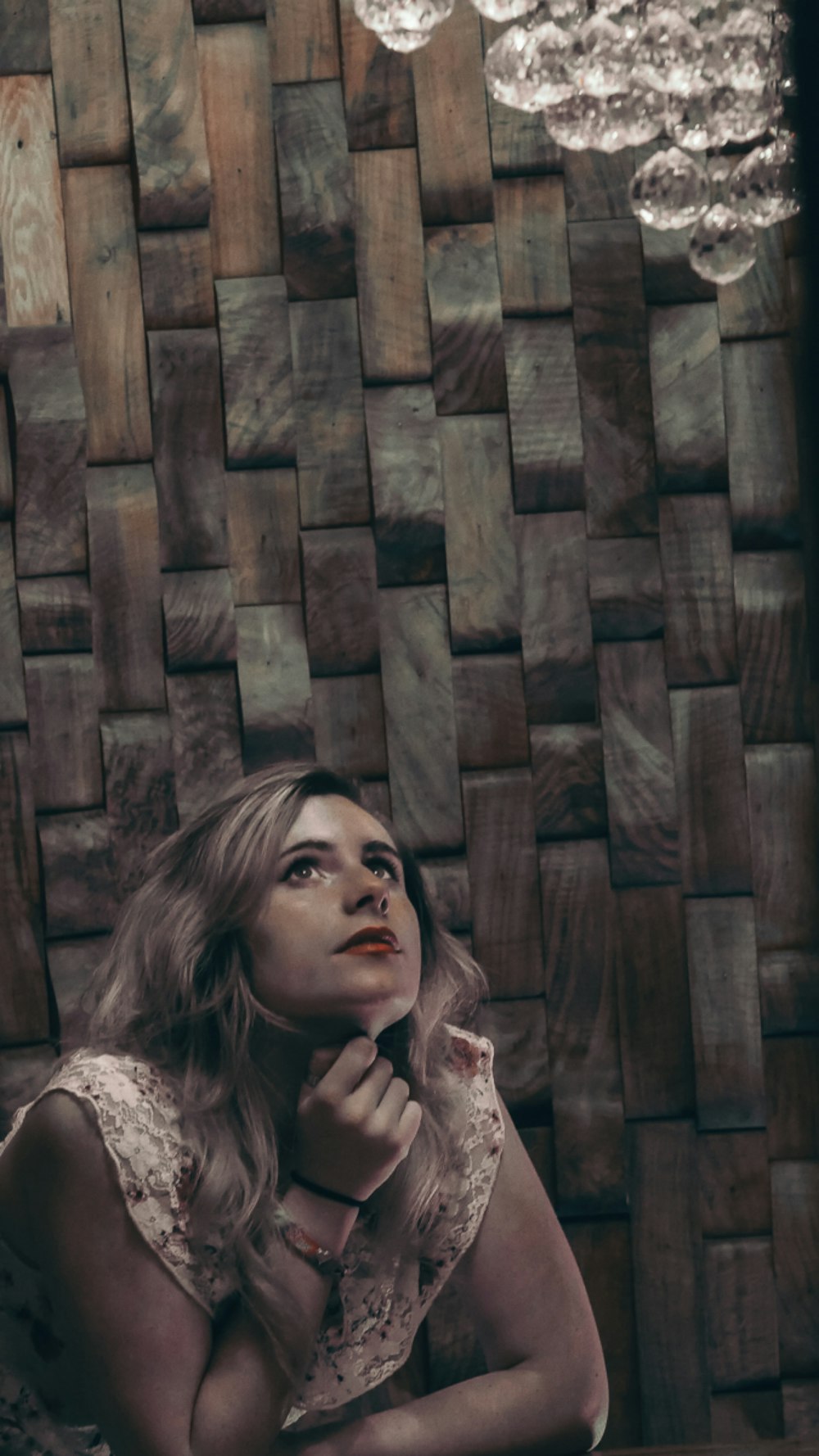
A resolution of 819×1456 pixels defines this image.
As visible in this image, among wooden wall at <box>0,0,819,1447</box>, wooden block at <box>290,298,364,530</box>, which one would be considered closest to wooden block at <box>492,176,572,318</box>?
wooden wall at <box>0,0,819,1447</box>

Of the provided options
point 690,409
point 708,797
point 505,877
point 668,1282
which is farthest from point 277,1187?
point 690,409

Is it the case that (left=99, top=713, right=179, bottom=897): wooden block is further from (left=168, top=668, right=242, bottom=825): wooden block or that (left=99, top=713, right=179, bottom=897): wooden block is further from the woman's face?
the woman's face

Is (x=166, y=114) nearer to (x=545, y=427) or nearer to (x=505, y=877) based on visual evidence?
(x=545, y=427)

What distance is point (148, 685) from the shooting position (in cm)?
184

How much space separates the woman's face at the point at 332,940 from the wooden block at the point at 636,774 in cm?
45

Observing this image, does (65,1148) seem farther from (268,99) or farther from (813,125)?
(813,125)

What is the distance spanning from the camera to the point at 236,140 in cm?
186

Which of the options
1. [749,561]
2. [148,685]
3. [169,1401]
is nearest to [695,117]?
[749,561]

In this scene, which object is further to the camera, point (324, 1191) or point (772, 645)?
point (772, 645)

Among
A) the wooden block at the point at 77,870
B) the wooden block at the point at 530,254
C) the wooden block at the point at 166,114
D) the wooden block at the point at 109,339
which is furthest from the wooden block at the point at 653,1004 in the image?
the wooden block at the point at 166,114

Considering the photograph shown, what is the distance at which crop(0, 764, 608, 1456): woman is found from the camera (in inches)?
52.3

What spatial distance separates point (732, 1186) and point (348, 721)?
0.81 m

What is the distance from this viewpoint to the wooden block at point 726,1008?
187 centimetres

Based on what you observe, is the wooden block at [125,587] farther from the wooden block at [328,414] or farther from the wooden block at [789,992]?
the wooden block at [789,992]
